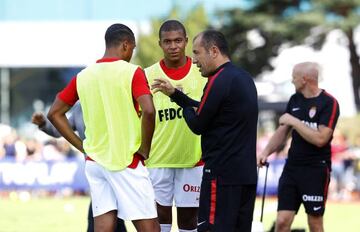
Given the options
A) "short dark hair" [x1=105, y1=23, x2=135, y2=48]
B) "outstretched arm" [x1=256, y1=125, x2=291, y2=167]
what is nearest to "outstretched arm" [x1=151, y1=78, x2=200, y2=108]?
"short dark hair" [x1=105, y1=23, x2=135, y2=48]

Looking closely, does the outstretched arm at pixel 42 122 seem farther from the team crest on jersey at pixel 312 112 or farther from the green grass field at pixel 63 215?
the green grass field at pixel 63 215

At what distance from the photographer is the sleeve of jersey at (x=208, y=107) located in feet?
24.2

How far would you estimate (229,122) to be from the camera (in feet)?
24.5

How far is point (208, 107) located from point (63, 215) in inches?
402

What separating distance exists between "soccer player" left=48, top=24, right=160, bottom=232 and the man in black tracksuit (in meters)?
0.45

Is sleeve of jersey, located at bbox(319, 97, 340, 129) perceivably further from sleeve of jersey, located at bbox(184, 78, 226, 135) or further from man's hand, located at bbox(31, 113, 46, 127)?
man's hand, located at bbox(31, 113, 46, 127)

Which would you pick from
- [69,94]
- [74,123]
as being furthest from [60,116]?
[74,123]

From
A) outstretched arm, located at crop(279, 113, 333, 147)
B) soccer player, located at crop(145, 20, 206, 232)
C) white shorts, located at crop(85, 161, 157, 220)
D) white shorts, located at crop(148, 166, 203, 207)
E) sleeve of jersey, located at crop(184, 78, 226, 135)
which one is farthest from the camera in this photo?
outstretched arm, located at crop(279, 113, 333, 147)

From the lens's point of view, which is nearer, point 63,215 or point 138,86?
point 138,86

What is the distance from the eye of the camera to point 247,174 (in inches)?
296

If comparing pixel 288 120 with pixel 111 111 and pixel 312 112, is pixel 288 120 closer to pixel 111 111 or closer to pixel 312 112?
pixel 312 112

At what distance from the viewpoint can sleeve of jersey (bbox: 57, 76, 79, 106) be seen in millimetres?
7681

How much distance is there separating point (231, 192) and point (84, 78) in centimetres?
155

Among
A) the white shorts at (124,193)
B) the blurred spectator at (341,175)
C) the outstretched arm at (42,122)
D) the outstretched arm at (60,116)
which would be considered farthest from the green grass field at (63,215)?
the white shorts at (124,193)
